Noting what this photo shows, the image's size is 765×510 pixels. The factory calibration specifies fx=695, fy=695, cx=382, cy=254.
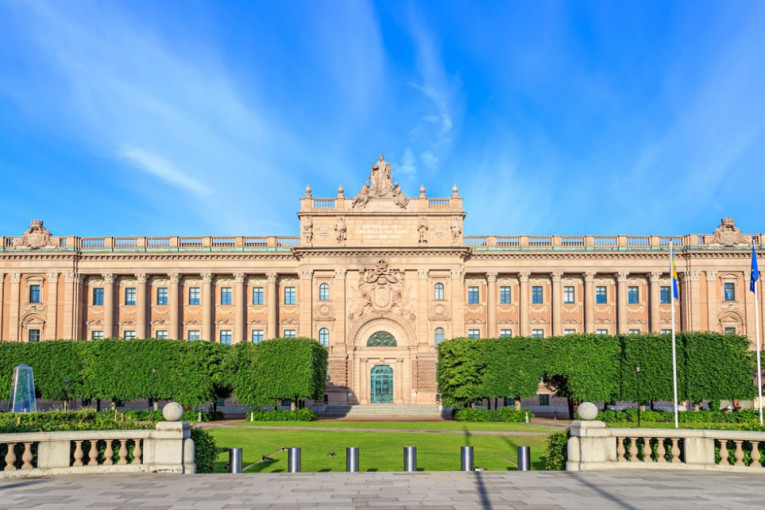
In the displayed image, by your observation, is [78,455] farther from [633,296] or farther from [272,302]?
[633,296]

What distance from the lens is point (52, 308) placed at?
253 ft

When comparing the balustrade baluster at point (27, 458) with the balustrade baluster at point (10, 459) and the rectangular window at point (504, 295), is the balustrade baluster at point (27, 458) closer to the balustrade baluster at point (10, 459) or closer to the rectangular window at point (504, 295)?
the balustrade baluster at point (10, 459)

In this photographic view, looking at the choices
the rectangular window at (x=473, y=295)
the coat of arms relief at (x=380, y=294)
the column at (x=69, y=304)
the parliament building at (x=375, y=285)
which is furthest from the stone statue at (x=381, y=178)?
the column at (x=69, y=304)

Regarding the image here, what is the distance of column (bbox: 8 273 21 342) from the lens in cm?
7706

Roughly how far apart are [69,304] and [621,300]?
61.7 metres

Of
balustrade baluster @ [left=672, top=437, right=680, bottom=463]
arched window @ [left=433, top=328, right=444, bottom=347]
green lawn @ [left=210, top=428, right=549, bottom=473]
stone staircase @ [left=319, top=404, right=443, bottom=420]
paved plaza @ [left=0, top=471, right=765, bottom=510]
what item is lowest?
stone staircase @ [left=319, top=404, right=443, bottom=420]

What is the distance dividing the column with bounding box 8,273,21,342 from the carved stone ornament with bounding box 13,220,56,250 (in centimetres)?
351

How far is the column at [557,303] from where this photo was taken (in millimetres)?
77875

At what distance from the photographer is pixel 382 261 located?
76.4 meters

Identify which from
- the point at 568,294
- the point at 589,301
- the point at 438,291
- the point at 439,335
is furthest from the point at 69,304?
the point at 589,301

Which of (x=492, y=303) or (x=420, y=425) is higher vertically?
(x=492, y=303)

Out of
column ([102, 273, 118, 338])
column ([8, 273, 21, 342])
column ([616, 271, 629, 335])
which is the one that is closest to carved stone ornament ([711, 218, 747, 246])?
column ([616, 271, 629, 335])

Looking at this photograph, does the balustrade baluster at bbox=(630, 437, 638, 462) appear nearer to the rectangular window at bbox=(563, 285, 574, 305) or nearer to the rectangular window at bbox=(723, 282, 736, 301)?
the rectangular window at bbox=(563, 285, 574, 305)

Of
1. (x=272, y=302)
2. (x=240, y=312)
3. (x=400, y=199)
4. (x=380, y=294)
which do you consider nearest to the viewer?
(x=380, y=294)
